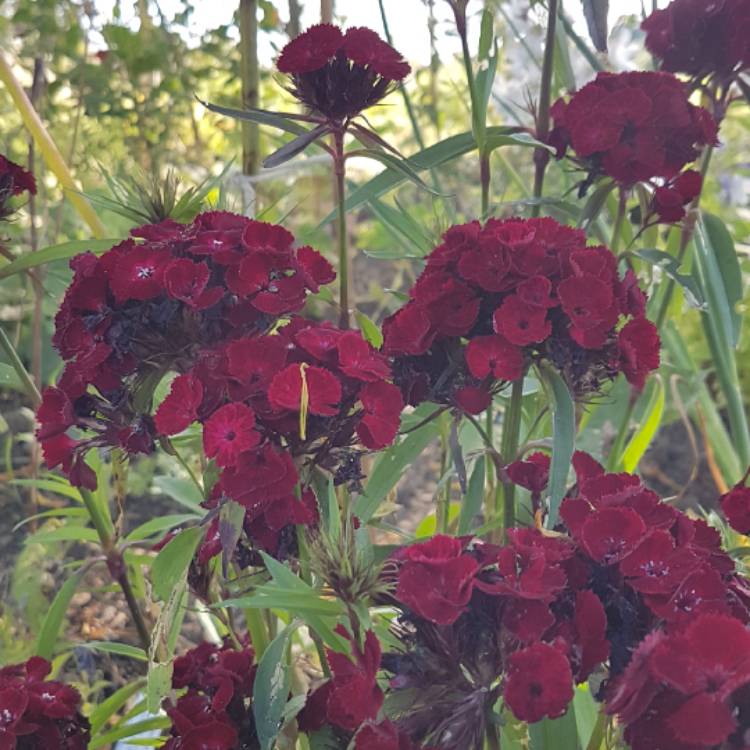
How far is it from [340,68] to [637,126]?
0.99 ft

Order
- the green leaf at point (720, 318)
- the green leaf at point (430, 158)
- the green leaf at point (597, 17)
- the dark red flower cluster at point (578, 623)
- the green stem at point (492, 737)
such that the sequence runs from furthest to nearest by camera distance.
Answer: the green leaf at point (720, 318), the green leaf at point (430, 158), the green leaf at point (597, 17), the green stem at point (492, 737), the dark red flower cluster at point (578, 623)

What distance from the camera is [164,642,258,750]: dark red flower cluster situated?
785mm

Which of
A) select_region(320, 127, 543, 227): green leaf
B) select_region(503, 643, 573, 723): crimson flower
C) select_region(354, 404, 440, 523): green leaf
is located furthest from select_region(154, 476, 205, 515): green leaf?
select_region(503, 643, 573, 723): crimson flower

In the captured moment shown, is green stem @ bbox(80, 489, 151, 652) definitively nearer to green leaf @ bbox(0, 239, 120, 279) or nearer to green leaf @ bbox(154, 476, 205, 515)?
green leaf @ bbox(154, 476, 205, 515)

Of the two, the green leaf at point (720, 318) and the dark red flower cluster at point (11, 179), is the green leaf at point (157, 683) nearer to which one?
the dark red flower cluster at point (11, 179)

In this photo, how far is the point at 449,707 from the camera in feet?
2.15

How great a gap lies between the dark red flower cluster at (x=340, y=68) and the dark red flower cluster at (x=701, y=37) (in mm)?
393

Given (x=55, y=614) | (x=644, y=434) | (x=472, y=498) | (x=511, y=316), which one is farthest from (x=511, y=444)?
(x=55, y=614)

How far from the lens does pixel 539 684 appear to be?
588 millimetres

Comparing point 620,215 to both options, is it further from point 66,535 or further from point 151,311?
point 66,535

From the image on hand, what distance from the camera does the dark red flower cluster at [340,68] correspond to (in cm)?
79

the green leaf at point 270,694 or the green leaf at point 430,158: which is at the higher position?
the green leaf at point 430,158

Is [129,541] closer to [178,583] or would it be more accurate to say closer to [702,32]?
[178,583]

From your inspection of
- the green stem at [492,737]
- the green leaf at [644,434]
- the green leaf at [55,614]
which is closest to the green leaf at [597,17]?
the green leaf at [644,434]
